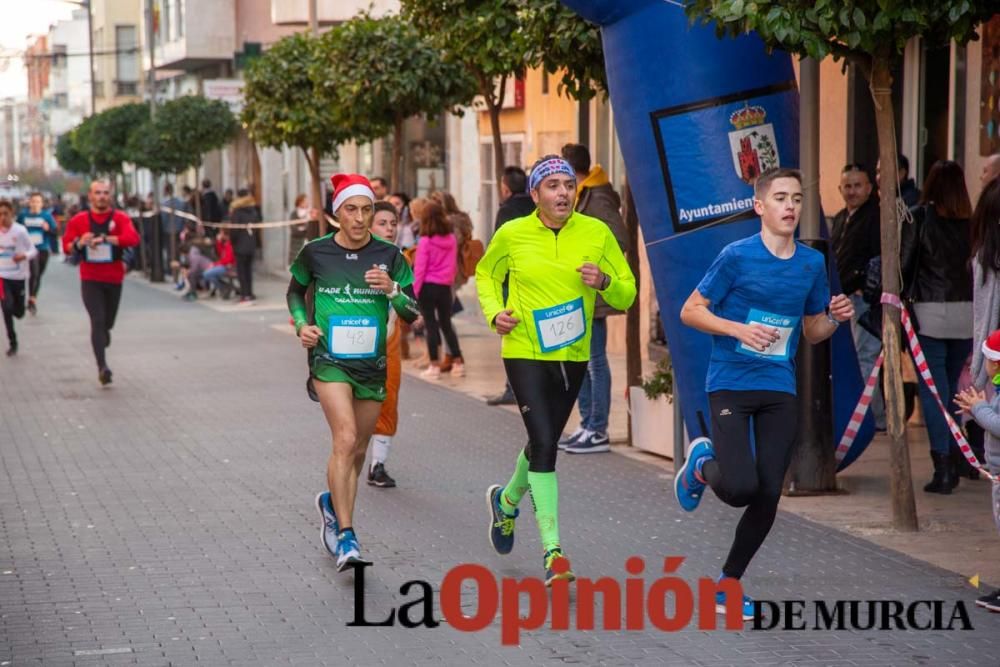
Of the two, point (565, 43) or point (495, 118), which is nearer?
point (565, 43)

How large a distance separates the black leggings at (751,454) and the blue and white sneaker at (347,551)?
1751 mm

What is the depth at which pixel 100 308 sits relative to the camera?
1617cm

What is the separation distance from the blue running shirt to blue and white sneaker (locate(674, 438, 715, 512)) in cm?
44

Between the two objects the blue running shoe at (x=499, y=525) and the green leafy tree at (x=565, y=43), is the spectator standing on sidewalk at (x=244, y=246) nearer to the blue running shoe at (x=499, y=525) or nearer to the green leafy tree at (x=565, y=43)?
the green leafy tree at (x=565, y=43)

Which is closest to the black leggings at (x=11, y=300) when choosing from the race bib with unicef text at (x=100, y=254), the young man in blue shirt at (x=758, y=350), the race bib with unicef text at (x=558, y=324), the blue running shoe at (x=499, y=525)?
the race bib with unicef text at (x=100, y=254)

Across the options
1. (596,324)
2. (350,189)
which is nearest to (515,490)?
(350,189)

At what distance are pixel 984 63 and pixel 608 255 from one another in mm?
5959

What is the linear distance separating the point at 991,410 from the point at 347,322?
2914mm

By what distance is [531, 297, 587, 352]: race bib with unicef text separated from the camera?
7711 millimetres

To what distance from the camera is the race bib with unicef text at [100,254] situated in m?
16.0

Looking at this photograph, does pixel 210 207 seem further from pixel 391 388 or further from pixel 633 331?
pixel 391 388

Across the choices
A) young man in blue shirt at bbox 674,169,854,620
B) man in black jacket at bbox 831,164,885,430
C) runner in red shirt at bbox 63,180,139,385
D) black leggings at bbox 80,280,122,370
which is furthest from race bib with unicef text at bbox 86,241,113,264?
young man in blue shirt at bbox 674,169,854,620

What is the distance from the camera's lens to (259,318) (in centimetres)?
2527

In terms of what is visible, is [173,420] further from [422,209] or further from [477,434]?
[422,209]
